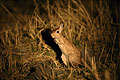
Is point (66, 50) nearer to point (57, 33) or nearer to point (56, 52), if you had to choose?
point (57, 33)

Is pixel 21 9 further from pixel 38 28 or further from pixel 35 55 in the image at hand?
pixel 35 55

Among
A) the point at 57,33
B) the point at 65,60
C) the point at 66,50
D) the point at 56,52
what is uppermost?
the point at 57,33

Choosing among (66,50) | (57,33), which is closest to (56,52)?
(66,50)

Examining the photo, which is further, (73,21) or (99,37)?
(73,21)

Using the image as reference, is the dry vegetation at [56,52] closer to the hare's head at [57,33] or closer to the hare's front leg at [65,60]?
the hare's front leg at [65,60]

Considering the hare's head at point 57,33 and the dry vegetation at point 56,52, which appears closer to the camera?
the dry vegetation at point 56,52

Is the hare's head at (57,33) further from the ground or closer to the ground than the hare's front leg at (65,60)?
further from the ground

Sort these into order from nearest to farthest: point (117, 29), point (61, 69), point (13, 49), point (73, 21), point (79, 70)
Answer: point (79, 70) → point (61, 69) → point (13, 49) → point (117, 29) → point (73, 21)

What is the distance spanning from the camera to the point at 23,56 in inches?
167

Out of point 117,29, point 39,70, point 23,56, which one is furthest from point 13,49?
point 117,29

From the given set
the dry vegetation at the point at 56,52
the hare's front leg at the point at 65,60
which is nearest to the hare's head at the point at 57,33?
the hare's front leg at the point at 65,60

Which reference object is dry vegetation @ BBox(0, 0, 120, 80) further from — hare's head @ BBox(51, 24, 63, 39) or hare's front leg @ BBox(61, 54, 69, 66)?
hare's head @ BBox(51, 24, 63, 39)

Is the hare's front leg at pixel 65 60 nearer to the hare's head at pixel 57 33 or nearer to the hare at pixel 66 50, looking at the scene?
the hare at pixel 66 50

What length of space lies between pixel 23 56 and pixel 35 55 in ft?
1.15
